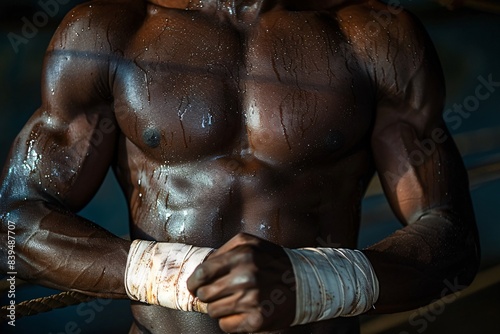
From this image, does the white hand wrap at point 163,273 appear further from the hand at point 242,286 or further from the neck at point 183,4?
the neck at point 183,4

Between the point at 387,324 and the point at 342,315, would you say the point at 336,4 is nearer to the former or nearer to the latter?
the point at 342,315

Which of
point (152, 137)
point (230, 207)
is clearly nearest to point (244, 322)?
point (230, 207)

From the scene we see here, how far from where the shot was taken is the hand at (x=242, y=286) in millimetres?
Answer: 1377

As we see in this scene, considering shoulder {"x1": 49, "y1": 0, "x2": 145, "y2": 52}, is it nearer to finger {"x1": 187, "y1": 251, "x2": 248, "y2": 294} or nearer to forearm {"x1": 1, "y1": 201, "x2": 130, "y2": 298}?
forearm {"x1": 1, "y1": 201, "x2": 130, "y2": 298}

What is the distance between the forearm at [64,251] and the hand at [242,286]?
0.20 metres

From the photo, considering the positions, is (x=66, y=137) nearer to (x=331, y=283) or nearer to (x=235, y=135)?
(x=235, y=135)

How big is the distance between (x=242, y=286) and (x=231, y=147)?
31 centimetres

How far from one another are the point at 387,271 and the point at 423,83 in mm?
336

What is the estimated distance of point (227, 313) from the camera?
1387 millimetres

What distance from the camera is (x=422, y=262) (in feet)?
5.24

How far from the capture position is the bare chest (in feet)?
5.27
